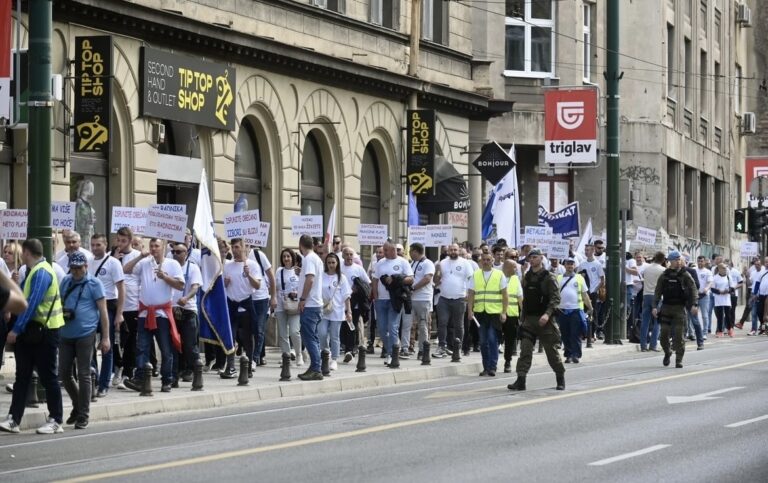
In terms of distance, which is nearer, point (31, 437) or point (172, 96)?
point (31, 437)

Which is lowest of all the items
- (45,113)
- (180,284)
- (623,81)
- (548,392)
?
(548,392)

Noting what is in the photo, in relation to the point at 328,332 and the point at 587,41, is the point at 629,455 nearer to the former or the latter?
the point at 328,332

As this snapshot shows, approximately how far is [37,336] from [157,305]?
3.80 metres

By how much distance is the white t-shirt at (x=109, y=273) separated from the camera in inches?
688

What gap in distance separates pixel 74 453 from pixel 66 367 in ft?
7.56

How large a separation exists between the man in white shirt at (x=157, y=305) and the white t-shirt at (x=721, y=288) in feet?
69.8

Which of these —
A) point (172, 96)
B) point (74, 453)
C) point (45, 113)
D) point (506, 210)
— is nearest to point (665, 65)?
point (506, 210)

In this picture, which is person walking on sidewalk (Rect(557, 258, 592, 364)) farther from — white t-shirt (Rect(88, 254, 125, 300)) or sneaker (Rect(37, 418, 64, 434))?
sneaker (Rect(37, 418, 64, 434))

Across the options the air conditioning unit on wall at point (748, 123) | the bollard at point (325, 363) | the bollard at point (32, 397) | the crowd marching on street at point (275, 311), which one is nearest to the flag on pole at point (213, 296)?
the crowd marching on street at point (275, 311)

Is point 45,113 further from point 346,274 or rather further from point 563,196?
point 563,196

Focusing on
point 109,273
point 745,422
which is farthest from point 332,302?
point 745,422

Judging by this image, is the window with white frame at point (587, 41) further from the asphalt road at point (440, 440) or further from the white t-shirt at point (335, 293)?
the asphalt road at point (440, 440)

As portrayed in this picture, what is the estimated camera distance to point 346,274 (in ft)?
80.8

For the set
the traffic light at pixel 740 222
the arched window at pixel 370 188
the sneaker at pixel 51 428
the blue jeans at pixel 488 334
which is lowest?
the sneaker at pixel 51 428
